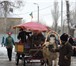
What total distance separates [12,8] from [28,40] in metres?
27.8

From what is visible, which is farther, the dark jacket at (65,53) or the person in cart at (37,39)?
the person in cart at (37,39)

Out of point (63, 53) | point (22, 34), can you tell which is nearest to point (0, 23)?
point (22, 34)

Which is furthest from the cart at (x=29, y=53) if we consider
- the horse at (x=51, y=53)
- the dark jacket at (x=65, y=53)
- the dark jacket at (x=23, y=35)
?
the dark jacket at (x=65, y=53)

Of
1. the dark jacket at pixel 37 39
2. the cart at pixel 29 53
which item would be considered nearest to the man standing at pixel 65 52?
the cart at pixel 29 53

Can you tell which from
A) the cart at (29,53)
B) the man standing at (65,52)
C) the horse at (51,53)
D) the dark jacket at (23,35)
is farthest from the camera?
the dark jacket at (23,35)

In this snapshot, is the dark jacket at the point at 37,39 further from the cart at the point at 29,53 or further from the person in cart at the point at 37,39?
the cart at the point at 29,53

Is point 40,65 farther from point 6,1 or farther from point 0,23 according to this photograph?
point 0,23

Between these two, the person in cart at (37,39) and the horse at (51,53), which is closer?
the horse at (51,53)

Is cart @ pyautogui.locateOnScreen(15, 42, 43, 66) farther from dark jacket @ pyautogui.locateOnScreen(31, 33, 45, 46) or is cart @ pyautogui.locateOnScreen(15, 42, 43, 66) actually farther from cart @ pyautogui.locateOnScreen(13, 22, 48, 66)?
dark jacket @ pyautogui.locateOnScreen(31, 33, 45, 46)

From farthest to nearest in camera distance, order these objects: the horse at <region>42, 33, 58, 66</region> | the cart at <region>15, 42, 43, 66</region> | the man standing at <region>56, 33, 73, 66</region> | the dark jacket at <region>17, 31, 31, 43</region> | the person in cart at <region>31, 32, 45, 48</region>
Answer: the dark jacket at <region>17, 31, 31, 43</region> < the person in cart at <region>31, 32, 45, 48</region> < the cart at <region>15, 42, 43, 66</region> < the horse at <region>42, 33, 58, 66</region> < the man standing at <region>56, 33, 73, 66</region>

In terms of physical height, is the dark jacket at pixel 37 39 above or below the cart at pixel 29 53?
above

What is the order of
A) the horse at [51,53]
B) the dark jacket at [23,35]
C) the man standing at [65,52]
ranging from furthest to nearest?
1. the dark jacket at [23,35]
2. the horse at [51,53]
3. the man standing at [65,52]

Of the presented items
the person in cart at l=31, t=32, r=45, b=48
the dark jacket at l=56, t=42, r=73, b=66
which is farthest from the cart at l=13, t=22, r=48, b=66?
the dark jacket at l=56, t=42, r=73, b=66

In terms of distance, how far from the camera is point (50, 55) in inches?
616
